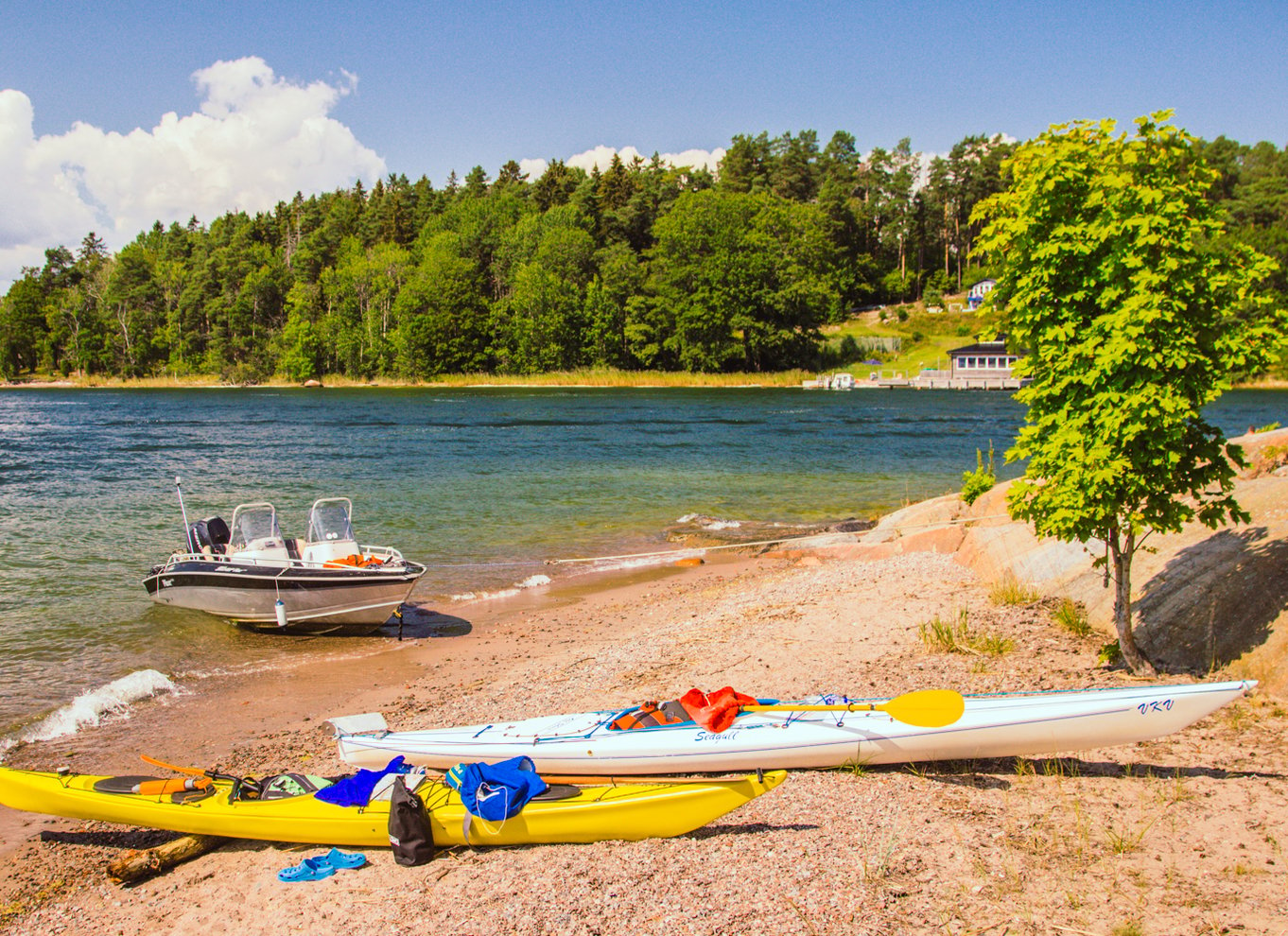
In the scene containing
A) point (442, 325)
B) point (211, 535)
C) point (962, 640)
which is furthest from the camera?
point (442, 325)

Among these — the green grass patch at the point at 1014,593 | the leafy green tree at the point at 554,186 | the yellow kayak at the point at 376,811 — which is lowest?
the yellow kayak at the point at 376,811

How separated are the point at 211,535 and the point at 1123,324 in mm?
14151

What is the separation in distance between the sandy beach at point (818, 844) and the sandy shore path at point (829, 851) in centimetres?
2

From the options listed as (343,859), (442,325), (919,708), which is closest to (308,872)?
(343,859)

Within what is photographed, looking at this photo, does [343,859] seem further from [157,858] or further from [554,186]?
[554,186]

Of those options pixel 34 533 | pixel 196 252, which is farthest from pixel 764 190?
pixel 34 533

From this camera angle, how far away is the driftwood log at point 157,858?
6340mm

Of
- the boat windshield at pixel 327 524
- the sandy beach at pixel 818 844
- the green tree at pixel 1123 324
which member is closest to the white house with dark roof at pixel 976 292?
the boat windshield at pixel 327 524

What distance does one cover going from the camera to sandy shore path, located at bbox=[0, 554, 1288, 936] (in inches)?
190

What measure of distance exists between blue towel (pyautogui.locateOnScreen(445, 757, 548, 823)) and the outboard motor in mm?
10025

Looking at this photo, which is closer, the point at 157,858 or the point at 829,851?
the point at 829,851

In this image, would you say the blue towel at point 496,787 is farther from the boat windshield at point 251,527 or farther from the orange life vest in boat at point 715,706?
the boat windshield at point 251,527

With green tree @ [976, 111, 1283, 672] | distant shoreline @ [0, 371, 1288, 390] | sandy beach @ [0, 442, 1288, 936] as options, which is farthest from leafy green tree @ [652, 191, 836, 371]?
green tree @ [976, 111, 1283, 672]

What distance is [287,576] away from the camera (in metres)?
13.2
